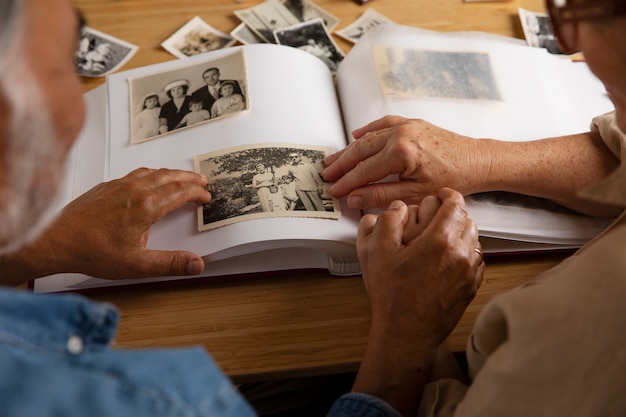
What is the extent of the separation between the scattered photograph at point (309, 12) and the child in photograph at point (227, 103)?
35 centimetres

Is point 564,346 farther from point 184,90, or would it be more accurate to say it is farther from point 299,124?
point 184,90

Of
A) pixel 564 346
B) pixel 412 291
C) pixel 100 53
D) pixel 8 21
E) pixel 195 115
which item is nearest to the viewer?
pixel 8 21

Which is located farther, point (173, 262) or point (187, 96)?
point (187, 96)

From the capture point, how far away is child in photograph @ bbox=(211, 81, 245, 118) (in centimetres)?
106

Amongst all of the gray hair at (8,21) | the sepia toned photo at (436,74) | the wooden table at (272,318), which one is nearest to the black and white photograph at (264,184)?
the wooden table at (272,318)

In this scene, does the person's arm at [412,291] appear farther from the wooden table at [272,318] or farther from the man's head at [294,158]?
the man's head at [294,158]

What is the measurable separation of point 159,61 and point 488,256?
0.75 metres

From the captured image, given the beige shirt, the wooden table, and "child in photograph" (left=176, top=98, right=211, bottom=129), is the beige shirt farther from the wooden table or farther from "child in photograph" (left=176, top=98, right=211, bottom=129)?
"child in photograph" (left=176, top=98, right=211, bottom=129)

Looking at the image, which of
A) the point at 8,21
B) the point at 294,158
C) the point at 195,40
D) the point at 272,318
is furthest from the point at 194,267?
the point at 195,40

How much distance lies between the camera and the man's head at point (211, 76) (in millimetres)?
1114

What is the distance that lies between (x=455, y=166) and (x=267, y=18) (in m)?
0.61

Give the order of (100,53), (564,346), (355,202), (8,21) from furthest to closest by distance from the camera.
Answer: (100,53) < (355,202) < (564,346) < (8,21)

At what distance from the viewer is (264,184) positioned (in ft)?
3.11

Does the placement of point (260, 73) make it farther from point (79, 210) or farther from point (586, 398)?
point (586, 398)
